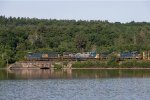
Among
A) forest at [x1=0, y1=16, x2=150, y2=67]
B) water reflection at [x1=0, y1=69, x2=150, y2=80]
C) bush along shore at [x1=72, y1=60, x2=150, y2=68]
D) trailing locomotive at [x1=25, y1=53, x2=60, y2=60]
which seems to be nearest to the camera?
water reflection at [x1=0, y1=69, x2=150, y2=80]

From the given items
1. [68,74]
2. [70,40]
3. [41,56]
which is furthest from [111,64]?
[70,40]

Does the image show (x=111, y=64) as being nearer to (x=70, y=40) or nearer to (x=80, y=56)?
(x=80, y=56)

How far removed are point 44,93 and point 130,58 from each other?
70.3 meters

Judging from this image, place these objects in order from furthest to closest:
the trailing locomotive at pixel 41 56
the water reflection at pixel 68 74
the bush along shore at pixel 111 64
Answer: the trailing locomotive at pixel 41 56
the bush along shore at pixel 111 64
the water reflection at pixel 68 74

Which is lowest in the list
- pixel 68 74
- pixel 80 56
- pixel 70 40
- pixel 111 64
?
pixel 68 74

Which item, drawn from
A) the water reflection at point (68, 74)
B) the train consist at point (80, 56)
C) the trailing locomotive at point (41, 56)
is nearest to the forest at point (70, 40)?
the trailing locomotive at point (41, 56)

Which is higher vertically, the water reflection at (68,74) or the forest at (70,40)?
the forest at (70,40)

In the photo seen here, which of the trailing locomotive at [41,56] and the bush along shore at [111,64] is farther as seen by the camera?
the trailing locomotive at [41,56]

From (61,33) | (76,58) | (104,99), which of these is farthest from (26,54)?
(104,99)

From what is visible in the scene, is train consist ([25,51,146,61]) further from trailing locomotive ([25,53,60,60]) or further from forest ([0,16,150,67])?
forest ([0,16,150,67])

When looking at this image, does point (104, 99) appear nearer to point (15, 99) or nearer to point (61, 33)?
point (15, 99)

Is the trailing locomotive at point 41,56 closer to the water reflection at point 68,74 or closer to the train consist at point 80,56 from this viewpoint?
the train consist at point 80,56

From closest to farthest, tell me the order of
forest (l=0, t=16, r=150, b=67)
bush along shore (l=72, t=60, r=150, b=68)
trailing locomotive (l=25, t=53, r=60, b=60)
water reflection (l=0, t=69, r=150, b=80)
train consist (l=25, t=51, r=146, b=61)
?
water reflection (l=0, t=69, r=150, b=80), bush along shore (l=72, t=60, r=150, b=68), train consist (l=25, t=51, r=146, b=61), trailing locomotive (l=25, t=53, r=60, b=60), forest (l=0, t=16, r=150, b=67)

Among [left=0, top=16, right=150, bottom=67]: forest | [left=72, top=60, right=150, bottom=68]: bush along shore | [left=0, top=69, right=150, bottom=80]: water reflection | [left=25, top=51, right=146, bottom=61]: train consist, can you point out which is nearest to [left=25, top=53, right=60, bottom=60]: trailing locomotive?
[left=25, top=51, right=146, bottom=61]: train consist
